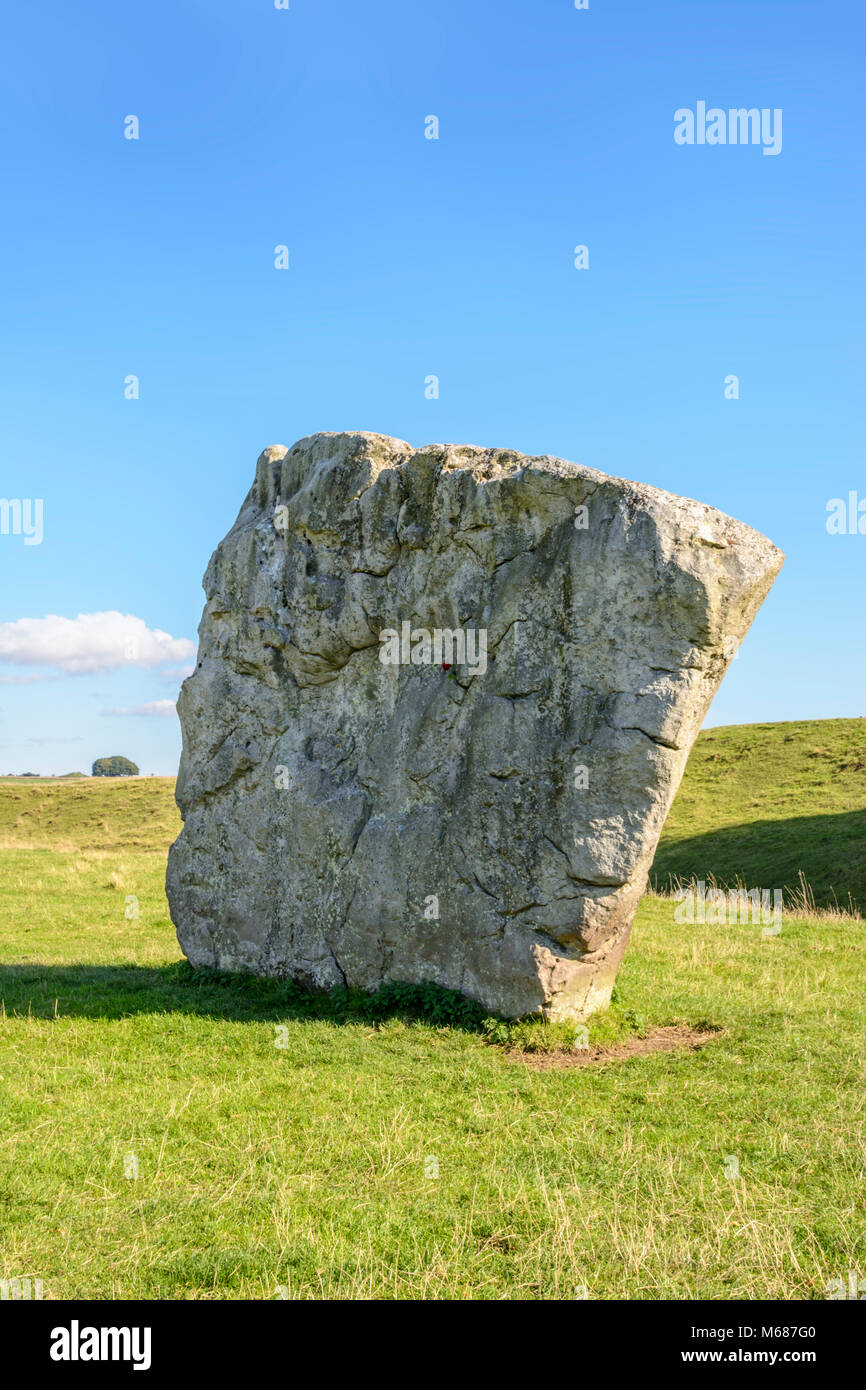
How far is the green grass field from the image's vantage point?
669 centimetres

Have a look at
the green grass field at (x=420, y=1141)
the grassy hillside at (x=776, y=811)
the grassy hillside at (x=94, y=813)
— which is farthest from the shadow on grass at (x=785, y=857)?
the grassy hillside at (x=94, y=813)

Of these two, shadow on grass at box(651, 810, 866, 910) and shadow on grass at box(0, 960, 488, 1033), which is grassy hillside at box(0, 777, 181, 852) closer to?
shadow on grass at box(651, 810, 866, 910)

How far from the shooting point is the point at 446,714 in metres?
13.0

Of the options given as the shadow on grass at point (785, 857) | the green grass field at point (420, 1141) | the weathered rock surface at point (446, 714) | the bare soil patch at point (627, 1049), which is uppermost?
the weathered rock surface at point (446, 714)

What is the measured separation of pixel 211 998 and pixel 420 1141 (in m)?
5.80

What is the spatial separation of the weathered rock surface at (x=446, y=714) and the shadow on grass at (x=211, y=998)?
10.5 inches

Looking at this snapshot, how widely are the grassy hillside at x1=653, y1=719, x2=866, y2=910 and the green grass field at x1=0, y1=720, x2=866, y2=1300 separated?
57.0 feet

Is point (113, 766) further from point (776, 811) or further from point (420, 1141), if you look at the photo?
point (420, 1141)

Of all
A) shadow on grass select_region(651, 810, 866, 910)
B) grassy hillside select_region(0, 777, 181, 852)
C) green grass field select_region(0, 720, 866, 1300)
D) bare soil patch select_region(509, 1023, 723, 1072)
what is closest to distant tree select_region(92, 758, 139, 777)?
grassy hillside select_region(0, 777, 181, 852)

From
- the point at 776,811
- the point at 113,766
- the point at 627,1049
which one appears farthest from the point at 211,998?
the point at 113,766

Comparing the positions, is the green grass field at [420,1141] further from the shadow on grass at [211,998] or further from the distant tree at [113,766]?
the distant tree at [113,766]

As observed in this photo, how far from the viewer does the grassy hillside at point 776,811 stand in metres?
33.3

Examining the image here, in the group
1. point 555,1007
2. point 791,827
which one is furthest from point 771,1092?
point 791,827

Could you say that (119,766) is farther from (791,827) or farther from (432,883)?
(432,883)
